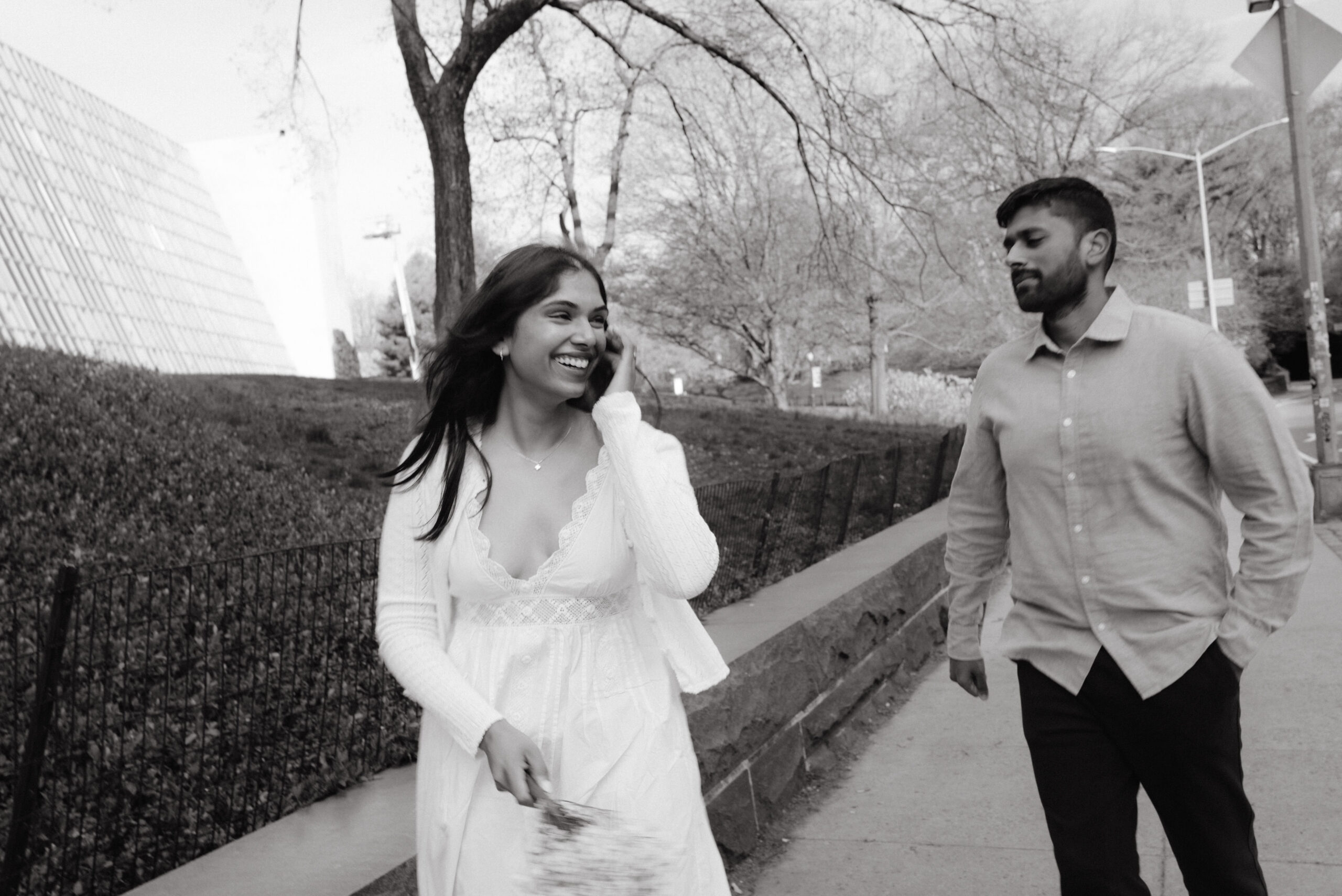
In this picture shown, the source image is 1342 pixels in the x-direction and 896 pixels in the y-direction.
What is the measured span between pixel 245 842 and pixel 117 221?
41.4 m

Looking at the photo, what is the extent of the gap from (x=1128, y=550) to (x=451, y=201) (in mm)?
10029

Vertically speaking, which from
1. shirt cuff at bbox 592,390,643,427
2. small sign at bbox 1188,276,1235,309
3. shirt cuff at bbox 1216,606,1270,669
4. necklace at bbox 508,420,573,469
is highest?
small sign at bbox 1188,276,1235,309

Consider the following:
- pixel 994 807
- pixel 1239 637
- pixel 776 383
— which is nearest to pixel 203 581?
pixel 994 807

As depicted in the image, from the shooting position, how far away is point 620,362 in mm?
2574

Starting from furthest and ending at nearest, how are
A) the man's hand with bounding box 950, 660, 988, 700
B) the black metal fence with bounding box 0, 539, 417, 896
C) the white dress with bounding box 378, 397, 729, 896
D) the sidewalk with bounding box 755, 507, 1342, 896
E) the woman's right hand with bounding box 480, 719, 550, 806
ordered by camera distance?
the sidewalk with bounding box 755, 507, 1342, 896 < the black metal fence with bounding box 0, 539, 417, 896 < the man's hand with bounding box 950, 660, 988, 700 < the white dress with bounding box 378, 397, 729, 896 < the woman's right hand with bounding box 480, 719, 550, 806

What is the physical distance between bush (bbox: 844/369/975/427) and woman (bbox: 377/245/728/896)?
95.4 ft

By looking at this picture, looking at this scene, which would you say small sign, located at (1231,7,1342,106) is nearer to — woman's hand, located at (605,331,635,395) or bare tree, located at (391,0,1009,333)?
bare tree, located at (391,0,1009,333)

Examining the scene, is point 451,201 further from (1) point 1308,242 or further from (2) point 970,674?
(2) point 970,674

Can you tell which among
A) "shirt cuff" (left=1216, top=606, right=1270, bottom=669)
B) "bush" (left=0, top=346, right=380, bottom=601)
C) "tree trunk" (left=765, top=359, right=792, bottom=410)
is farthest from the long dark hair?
"tree trunk" (left=765, top=359, right=792, bottom=410)

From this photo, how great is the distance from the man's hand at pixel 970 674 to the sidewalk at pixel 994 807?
3.95ft

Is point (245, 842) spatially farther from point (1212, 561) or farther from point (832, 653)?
point (832, 653)

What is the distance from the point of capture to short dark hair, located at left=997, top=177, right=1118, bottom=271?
3.03 meters

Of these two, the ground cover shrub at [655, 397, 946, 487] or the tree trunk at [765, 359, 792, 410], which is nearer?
the ground cover shrub at [655, 397, 946, 487]

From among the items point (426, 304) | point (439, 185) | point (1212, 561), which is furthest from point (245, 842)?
point (426, 304)
